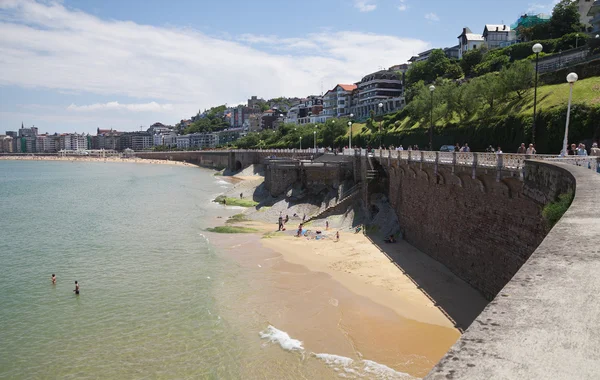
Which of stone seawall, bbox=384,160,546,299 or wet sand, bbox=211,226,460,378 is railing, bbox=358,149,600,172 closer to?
stone seawall, bbox=384,160,546,299

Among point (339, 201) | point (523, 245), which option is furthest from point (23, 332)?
point (339, 201)

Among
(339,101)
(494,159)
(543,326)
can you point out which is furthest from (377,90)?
(543,326)

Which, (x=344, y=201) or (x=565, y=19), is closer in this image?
(x=344, y=201)

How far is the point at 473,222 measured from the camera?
20594 millimetres

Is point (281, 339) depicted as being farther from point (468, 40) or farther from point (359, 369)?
point (468, 40)

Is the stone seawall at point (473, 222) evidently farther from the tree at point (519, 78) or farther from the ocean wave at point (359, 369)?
the tree at point (519, 78)

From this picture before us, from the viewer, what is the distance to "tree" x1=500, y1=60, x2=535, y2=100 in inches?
1773

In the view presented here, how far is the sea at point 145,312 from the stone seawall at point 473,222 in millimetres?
6440

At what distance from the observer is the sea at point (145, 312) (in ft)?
50.8

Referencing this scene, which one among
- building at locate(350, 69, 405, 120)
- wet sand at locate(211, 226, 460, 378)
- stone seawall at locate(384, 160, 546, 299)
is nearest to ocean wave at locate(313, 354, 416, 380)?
wet sand at locate(211, 226, 460, 378)

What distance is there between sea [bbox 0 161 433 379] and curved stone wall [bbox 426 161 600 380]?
10.4 m

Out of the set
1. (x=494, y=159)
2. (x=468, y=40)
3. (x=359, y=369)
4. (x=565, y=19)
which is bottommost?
(x=359, y=369)

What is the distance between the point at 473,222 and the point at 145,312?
1559 centimetres

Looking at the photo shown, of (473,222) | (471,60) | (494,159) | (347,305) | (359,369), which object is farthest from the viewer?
(471,60)
